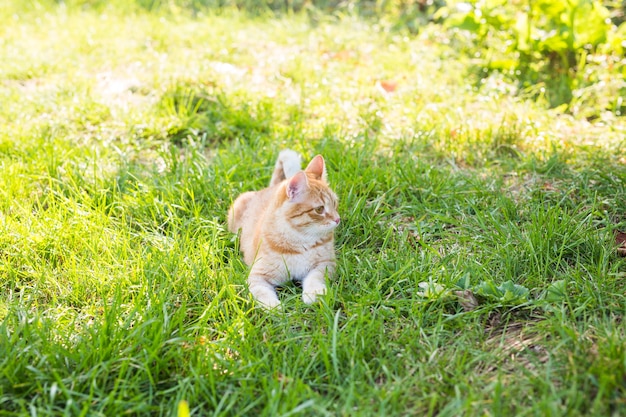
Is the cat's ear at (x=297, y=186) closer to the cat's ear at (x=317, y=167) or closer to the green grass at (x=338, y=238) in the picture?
the cat's ear at (x=317, y=167)

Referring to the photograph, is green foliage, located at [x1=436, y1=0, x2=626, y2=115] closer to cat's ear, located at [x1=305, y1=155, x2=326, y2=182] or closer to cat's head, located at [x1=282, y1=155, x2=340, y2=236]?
cat's ear, located at [x1=305, y1=155, x2=326, y2=182]

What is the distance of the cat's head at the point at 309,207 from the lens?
312 cm

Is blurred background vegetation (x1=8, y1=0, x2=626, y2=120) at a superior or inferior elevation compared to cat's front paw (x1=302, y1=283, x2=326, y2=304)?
superior

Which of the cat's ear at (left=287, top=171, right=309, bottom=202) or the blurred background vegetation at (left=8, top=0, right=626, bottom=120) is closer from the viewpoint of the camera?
the cat's ear at (left=287, top=171, right=309, bottom=202)

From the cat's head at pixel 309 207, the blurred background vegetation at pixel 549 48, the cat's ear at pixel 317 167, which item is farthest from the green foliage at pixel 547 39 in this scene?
the cat's head at pixel 309 207

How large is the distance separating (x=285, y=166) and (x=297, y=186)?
64 cm

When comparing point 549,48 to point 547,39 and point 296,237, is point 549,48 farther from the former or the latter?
point 296,237

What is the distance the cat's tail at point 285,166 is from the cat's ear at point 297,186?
577 mm

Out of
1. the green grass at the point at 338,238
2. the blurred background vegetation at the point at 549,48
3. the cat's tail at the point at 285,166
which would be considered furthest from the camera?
the blurred background vegetation at the point at 549,48

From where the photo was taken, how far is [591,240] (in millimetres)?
3098

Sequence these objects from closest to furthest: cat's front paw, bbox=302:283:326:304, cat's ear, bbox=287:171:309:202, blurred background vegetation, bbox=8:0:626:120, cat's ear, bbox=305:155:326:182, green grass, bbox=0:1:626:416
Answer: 1. green grass, bbox=0:1:626:416
2. cat's front paw, bbox=302:283:326:304
3. cat's ear, bbox=287:171:309:202
4. cat's ear, bbox=305:155:326:182
5. blurred background vegetation, bbox=8:0:626:120

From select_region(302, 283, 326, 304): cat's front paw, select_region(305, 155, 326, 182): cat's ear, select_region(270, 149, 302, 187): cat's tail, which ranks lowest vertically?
select_region(302, 283, 326, 304): cat's front paw

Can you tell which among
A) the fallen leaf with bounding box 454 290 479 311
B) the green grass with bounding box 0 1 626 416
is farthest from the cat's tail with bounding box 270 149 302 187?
the fallen leaf with bounding box 454 290 479 311

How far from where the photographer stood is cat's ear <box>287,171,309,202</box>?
308 cm
